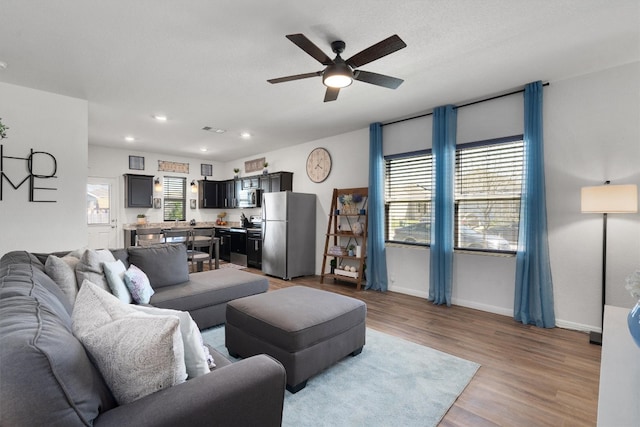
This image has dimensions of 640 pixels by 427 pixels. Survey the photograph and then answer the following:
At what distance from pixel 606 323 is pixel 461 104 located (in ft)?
10.4

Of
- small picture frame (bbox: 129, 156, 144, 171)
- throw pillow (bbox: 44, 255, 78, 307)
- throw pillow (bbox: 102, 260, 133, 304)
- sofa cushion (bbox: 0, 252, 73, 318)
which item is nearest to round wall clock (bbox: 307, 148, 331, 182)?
throw pillow (bbox: 102, 260, 133, 304)

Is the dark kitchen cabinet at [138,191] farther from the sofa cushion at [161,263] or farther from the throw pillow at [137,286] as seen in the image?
the throw pillow at [137,286]

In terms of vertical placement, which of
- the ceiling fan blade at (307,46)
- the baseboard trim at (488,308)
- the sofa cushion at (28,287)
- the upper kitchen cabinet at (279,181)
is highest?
the ceiling fan blade at (307,46)

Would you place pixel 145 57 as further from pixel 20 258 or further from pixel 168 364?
pixel 168 364

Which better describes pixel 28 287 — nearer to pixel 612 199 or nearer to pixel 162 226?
pixel 612 199

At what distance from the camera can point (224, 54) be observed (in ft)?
9.25

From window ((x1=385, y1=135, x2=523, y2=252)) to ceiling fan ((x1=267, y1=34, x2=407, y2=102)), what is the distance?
6.41 ft

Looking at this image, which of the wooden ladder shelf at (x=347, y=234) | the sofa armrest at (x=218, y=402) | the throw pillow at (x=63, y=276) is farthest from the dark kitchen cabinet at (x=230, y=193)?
the sofa armrest at (x=218, y=402)

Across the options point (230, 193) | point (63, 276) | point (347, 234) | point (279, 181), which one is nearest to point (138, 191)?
point (230, 193)

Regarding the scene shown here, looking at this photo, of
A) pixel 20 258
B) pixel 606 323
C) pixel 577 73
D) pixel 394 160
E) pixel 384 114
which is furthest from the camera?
pixel 394 160

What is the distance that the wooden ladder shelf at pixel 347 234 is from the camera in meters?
5.06

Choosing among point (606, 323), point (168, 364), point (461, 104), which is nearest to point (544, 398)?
point (606, 323)

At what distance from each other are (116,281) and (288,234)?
11.0 feet

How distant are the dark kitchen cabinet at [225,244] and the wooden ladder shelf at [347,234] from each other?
3031 mm
